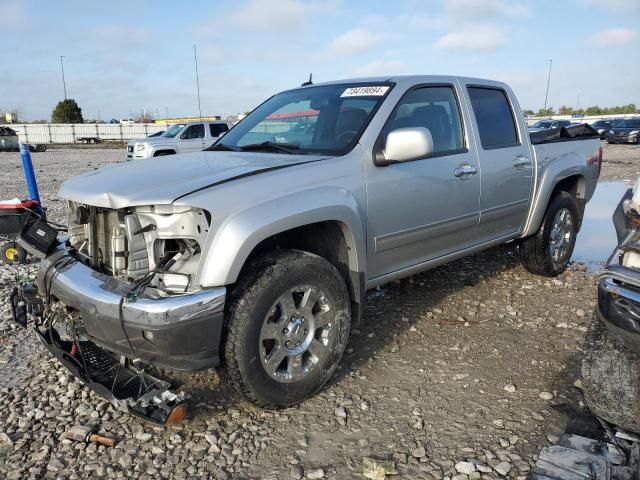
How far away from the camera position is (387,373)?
3.34m

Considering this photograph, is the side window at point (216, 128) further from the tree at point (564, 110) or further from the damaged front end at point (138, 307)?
the tree at point (564, 110)

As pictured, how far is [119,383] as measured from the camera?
264cm

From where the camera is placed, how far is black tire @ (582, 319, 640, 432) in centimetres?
237

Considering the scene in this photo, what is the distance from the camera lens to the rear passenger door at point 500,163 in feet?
13.3

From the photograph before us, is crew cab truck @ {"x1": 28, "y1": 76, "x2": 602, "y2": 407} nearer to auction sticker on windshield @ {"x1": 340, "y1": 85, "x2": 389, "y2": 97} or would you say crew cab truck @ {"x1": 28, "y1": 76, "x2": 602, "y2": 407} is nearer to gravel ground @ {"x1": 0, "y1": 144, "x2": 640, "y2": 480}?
auction sticker on windshield @ {"x1": 340, "y1": 85, "x2": 389, "y2": 97}

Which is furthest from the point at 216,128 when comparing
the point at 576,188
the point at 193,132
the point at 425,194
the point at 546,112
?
the point at 546,112

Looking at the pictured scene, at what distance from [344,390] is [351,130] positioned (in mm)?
1644

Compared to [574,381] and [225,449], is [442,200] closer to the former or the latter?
[574,381]

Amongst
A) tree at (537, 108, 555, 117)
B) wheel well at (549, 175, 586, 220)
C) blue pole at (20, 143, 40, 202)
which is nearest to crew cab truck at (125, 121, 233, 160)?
blue pole at (20, 143, 40, 202)

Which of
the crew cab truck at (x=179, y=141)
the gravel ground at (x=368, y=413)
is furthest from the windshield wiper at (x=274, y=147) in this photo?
the crew cab truck at (x=179, y=141)

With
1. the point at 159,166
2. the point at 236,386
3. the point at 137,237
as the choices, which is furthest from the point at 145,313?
the point at 159,166

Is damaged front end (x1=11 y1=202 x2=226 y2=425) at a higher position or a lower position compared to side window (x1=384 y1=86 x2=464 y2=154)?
lower

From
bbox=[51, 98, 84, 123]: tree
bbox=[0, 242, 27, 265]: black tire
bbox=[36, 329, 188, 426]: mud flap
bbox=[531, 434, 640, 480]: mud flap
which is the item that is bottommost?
bbox=[531, 434, 640, 480]: mud flap

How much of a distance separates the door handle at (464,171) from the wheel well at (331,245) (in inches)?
45.0
